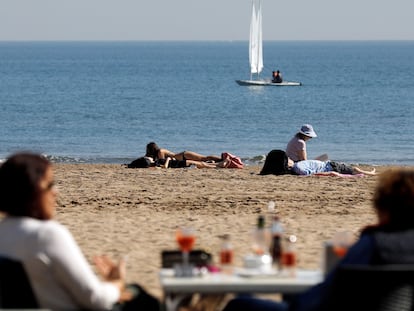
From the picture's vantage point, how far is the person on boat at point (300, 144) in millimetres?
15805

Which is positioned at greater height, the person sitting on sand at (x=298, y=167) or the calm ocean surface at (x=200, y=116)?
the person sitting on sand at (x=298, y=167)

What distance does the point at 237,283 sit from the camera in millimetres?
4848

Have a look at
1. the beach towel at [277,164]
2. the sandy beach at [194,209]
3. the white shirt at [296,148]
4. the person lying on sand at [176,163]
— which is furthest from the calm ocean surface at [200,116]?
the sandy beach at [194,209]

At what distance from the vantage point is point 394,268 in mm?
4281

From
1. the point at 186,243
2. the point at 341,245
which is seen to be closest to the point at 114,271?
the point at 186,243

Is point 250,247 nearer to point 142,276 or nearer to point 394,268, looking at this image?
point 142,276

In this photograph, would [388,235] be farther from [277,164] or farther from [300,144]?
[300,144]

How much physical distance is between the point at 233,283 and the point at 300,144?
1114 cm

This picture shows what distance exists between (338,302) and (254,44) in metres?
59.0

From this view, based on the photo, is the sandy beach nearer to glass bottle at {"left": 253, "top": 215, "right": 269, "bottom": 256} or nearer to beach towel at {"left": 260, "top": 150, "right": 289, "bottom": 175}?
beach towel at {"left": 260, "top": 150, "right": 289, "bottom": 175}

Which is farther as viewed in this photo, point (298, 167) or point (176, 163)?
point (176, 163)

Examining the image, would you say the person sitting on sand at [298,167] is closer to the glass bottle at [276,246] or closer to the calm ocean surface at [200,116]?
the calm ocean surface at [200,116]

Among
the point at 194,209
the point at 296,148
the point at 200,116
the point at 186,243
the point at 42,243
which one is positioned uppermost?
the point at 42,243

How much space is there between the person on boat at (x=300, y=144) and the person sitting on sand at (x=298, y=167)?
7.3 inches
